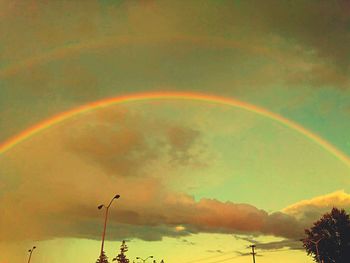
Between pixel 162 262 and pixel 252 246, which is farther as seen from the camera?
pixel 162 262

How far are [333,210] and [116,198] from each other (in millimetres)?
60344

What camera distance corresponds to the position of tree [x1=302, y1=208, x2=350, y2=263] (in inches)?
3027

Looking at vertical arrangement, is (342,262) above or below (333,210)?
below

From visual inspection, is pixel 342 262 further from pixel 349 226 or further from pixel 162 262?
pixel 162 262

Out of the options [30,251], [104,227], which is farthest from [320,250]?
[30,251]

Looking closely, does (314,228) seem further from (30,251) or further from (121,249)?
(121,249)

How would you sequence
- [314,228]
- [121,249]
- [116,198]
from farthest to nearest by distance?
[121,249] → [314,228] → [116,198]

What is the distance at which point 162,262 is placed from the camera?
179 meters

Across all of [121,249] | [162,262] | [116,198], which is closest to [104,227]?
[116,198]

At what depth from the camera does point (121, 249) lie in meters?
152

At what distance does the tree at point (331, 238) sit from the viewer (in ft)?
252

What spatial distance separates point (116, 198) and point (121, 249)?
12128 centimetres

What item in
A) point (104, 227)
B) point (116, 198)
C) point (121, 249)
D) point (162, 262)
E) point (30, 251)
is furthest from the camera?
point (162, 262)

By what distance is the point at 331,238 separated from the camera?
79.3 metres
